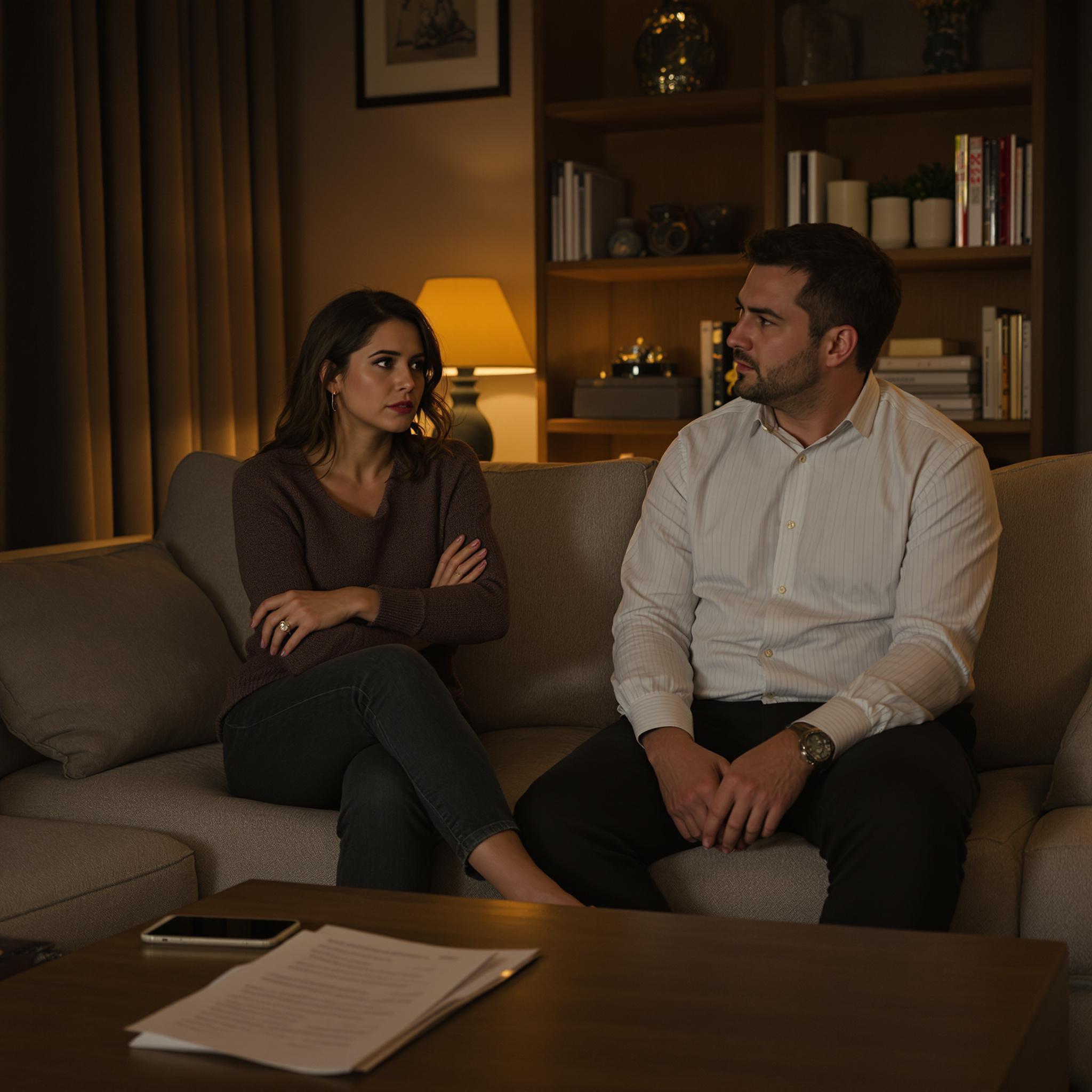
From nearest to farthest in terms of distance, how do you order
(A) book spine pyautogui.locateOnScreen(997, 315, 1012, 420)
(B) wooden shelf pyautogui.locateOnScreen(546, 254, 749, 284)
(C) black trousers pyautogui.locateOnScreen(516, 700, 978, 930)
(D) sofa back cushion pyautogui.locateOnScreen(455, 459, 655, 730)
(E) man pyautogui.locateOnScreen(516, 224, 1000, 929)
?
(C) black trousers pyautogui.locateOnScreen(516, 700, 978, 930) → (E) man pyautogui.locateOnScreen(516, 224, 1000, 929) → (D) sofa back cushion pyautogui.locateOnScreen(455, 459, 655, 730) → (A) book spine pyautogui.locateOnScreen(997, 315, 1012, 420) → (B) wooden shelf pyautogui.locateOnScreen(546, 254, 749, 284)

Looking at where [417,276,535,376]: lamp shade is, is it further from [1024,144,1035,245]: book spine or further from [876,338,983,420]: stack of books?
[1024,144,1035,245]: book spine

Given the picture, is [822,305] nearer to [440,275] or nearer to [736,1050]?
[736,1050]

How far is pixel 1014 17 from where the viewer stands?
3.46 metres

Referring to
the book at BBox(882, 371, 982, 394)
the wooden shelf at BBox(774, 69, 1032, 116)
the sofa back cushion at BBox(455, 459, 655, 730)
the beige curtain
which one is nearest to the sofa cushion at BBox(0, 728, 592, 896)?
the sofa back cushion at BBox(455, 459, 655, 730)

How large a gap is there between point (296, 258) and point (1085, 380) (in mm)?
2338

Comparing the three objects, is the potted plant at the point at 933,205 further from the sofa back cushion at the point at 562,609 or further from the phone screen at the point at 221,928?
the phone screen at the point at 221,928

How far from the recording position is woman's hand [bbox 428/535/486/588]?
2.08 metres

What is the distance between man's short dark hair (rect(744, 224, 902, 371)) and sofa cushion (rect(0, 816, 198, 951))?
114 centimetres

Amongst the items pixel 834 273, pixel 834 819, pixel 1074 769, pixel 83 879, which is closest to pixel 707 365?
pixel 834 273

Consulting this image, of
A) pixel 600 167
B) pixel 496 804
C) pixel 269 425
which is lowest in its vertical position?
pixel 496 804

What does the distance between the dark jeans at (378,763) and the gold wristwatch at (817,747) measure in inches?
14.5

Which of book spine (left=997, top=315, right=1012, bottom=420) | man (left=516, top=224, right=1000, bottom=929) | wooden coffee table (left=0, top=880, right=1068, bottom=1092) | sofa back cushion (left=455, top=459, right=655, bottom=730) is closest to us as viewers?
wooden coffee table (left=0, top=880, right=1068, bottom=1092)

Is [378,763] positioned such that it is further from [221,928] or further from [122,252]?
[122,252]

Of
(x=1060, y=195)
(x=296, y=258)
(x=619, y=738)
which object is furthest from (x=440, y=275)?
(x=619, y=738)
